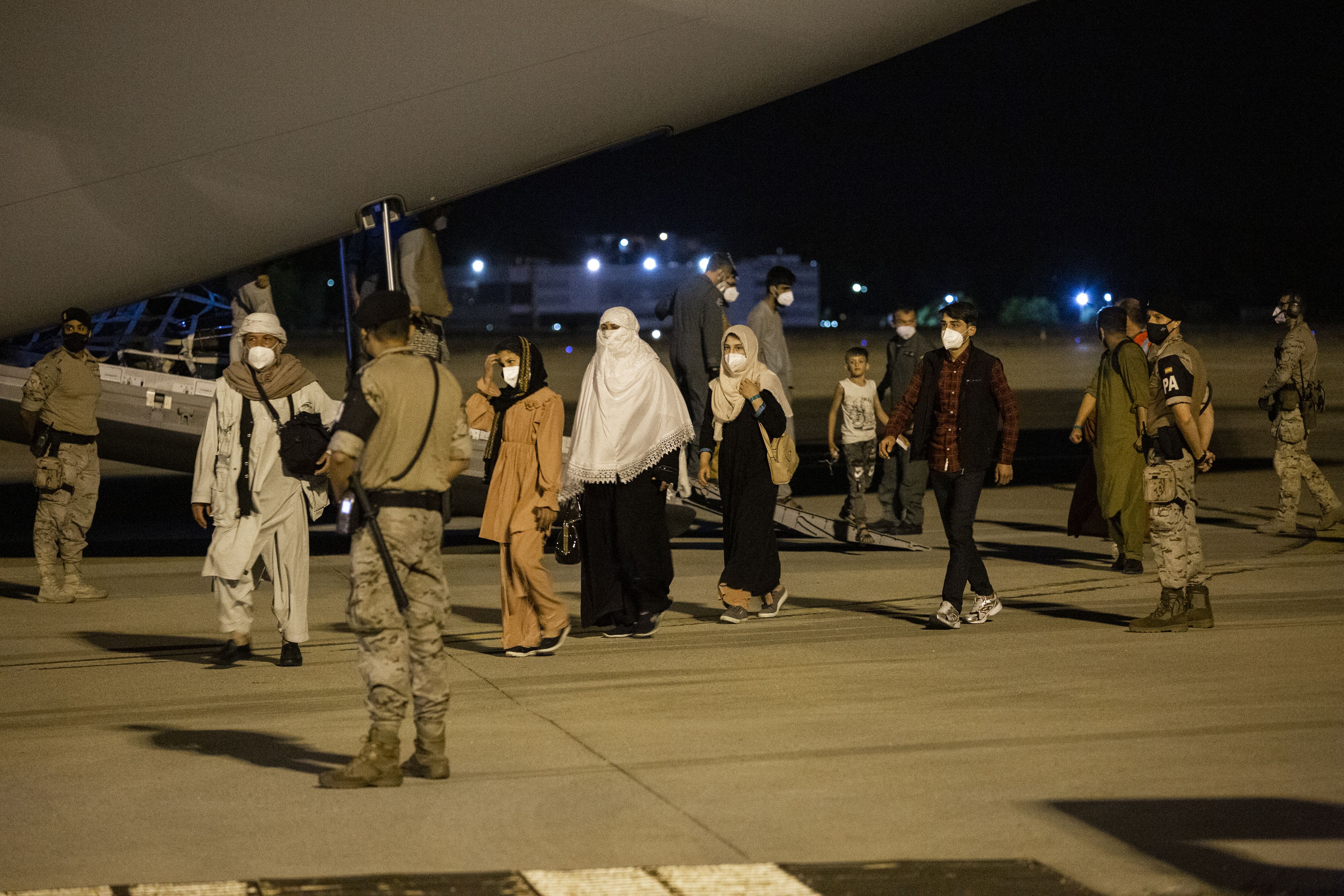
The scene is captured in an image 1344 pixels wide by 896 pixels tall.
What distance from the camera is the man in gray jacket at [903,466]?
42.3 feet

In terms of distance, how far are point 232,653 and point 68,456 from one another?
2.82 m

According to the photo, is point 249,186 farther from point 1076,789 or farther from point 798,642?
point 1076,789

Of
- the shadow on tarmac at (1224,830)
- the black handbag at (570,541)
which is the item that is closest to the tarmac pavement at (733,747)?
the shadow on tarmac at (1224,830)

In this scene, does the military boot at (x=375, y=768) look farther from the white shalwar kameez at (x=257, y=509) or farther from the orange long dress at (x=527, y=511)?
the orange long dress at (x=527, y=511)

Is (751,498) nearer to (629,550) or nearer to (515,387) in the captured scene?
(629,550)

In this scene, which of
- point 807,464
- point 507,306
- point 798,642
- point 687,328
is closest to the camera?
point 798,642

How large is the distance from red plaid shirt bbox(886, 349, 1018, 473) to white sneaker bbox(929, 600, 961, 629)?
79 cm

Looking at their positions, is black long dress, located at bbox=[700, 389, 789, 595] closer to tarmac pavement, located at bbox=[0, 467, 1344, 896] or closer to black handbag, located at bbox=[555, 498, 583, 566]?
tarmac pavement, located at bbox=[0, 467, 1344, 896]

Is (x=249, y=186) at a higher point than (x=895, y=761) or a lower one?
higher

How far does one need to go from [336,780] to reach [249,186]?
671cm

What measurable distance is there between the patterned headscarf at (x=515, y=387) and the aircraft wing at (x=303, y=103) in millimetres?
3353

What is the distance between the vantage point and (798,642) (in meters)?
8.47

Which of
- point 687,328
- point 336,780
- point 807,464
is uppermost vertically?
point 687,328

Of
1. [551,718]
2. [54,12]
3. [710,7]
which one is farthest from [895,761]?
[54,12]
